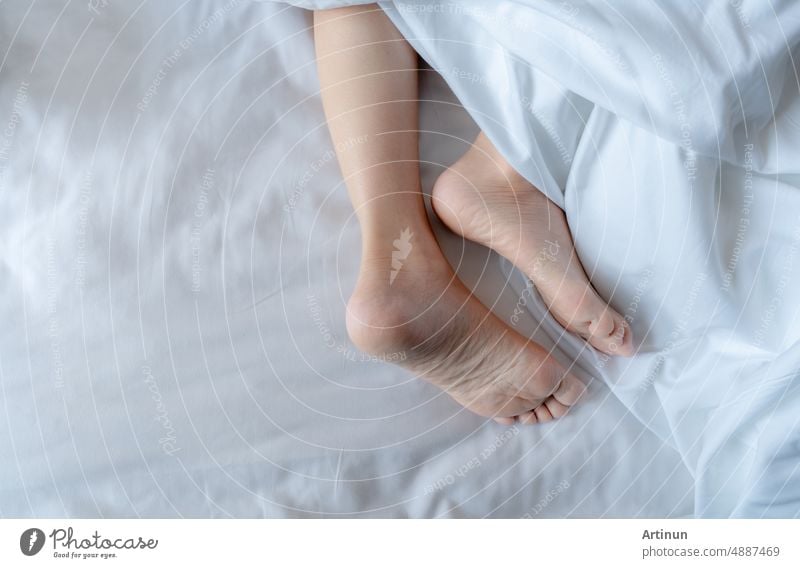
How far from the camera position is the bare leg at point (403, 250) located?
1.67ft

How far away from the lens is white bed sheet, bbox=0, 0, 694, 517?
518mm

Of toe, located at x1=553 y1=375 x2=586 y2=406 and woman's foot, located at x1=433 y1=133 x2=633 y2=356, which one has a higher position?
woman's foot, located at x1=433 y1=133 x2=633 y2=356

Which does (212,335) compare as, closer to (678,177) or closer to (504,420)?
(504,420)

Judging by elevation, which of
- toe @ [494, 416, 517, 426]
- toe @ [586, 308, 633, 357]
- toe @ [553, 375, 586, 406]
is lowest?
toe @ [494, 416, 517, 426]

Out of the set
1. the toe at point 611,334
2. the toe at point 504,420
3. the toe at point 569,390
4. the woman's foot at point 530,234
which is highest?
the woman's foot at point 530,234

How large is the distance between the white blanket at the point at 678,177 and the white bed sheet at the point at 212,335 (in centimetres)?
4

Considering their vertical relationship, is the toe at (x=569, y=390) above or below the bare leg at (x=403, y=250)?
below

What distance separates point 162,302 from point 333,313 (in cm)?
12

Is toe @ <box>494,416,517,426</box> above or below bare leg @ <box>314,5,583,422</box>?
below

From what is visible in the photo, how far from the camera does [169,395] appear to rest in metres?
0.52

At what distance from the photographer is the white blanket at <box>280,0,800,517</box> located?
1.53ft

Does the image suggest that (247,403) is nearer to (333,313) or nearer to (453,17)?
(333,313)

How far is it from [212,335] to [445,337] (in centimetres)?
16

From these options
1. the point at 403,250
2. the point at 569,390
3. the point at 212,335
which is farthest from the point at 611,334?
the point at 212,335
